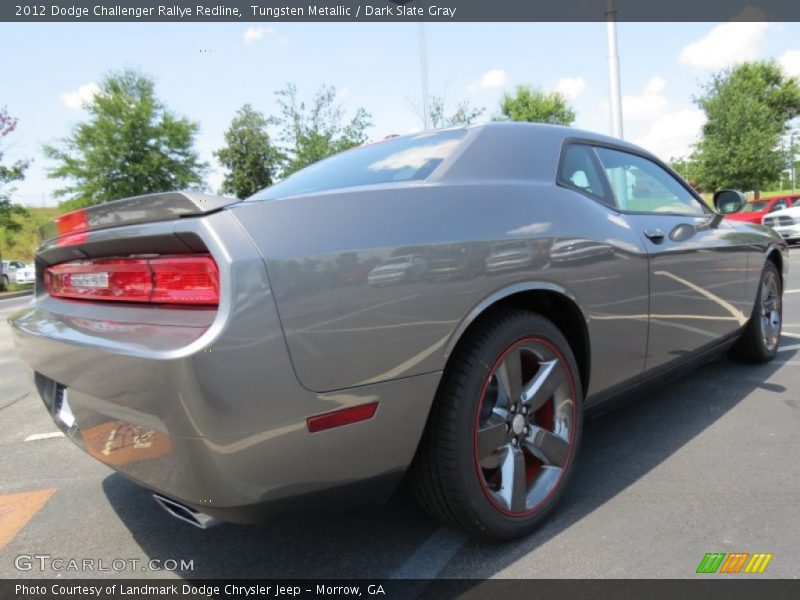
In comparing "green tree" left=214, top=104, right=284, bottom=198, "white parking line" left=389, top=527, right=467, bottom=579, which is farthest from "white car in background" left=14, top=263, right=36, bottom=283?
"white parking line" left=389, top=527, right=467, bottom=579

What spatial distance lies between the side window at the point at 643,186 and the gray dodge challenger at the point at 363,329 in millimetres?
161

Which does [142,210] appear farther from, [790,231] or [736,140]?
[736,140]

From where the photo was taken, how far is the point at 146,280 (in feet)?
5.24

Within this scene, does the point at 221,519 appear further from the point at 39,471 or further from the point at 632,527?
the point at 39,471

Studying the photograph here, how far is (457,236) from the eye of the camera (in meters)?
1.71

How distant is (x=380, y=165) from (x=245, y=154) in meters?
52.7

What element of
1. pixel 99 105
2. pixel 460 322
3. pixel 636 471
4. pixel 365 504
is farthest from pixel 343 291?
pixel 99 105

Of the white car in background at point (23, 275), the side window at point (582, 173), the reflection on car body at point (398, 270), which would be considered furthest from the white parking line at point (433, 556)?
the white car in background at point (23, 275)

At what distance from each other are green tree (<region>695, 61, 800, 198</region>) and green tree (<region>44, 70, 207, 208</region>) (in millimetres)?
26935

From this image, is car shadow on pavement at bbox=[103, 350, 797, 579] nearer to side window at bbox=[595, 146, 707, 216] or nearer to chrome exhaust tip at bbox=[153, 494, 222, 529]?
chrome exhaust tip at bbox=[153, 494, 222, 529]

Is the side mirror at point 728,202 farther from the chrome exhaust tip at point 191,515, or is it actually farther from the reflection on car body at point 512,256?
the chrome exhaust tip at point 191,515

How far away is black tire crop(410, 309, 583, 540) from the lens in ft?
5.57

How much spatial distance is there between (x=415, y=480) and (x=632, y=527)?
0.82m

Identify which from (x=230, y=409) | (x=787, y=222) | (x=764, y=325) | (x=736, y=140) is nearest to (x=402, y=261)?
(x=230, y=409)
